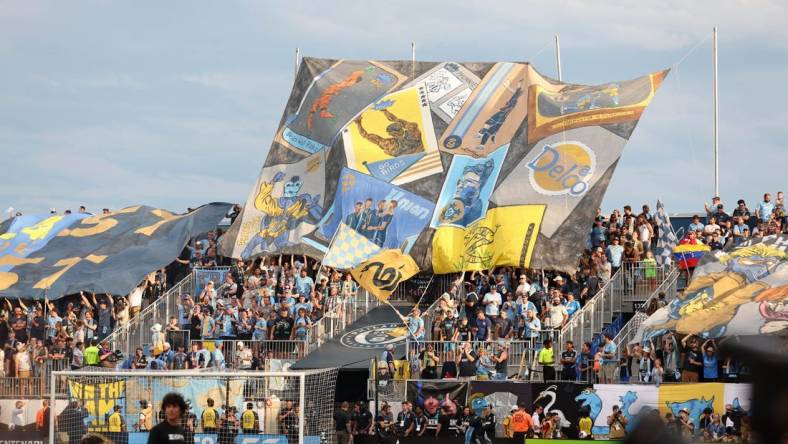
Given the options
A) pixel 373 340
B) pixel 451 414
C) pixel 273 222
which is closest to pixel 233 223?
pixel 273 222

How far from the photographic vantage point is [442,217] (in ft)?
127

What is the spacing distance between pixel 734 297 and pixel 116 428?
48.0 ft

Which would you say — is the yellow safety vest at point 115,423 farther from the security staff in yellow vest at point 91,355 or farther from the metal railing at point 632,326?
the metal railing at point 632,326

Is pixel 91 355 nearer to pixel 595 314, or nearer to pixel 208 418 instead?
pixel 208 418

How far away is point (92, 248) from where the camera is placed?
4706 cm

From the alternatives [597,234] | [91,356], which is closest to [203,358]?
[91,356]

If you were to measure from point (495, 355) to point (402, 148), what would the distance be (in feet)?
35.3

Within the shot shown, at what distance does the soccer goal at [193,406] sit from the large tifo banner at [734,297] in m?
8.75

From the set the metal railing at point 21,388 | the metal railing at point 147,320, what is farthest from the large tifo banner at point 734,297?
the metal railing at point 21,388

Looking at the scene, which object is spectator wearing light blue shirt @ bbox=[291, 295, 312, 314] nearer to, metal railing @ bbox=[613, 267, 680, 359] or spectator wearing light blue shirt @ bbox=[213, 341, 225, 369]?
spectator wearing light blue shirt @ bbox=[213, 341, 225, 369]

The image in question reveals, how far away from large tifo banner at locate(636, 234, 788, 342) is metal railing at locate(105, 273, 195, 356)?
17327mm

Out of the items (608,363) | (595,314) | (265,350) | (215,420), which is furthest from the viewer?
(265,350)

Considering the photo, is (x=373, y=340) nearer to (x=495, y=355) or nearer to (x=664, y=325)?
(x=495, y=355)

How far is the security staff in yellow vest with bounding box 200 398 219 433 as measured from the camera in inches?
1074
